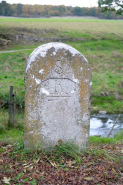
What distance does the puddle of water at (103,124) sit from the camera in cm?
1114

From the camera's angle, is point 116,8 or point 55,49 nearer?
point 55,49

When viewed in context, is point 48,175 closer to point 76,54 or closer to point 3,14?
point 76,54

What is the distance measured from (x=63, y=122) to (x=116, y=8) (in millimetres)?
23470

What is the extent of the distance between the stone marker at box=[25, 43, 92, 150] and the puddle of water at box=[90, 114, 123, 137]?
5.70 m

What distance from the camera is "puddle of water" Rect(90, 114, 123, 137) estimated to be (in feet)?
36.6

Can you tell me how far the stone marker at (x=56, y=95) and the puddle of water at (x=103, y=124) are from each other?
5.70 meters

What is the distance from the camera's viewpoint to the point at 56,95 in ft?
16.5

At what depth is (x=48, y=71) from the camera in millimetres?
4949

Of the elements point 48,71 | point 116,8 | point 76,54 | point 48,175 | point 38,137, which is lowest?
point 48,175

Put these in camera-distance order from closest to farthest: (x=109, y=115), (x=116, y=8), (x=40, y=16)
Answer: (x=109, y=115) → (x=116, y=8) → (x=40, y=16)

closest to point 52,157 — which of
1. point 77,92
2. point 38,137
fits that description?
point 38,137

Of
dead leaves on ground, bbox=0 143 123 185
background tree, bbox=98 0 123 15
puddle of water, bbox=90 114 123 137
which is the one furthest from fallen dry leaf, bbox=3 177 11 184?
background tree, bbox=98 0 123 15

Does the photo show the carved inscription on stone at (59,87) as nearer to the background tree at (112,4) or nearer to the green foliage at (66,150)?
the green foliage at (66,150)

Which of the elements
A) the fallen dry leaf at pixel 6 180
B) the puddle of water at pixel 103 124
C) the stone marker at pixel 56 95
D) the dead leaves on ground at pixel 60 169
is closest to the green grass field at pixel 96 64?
the puddle of water at pixel 103 124
